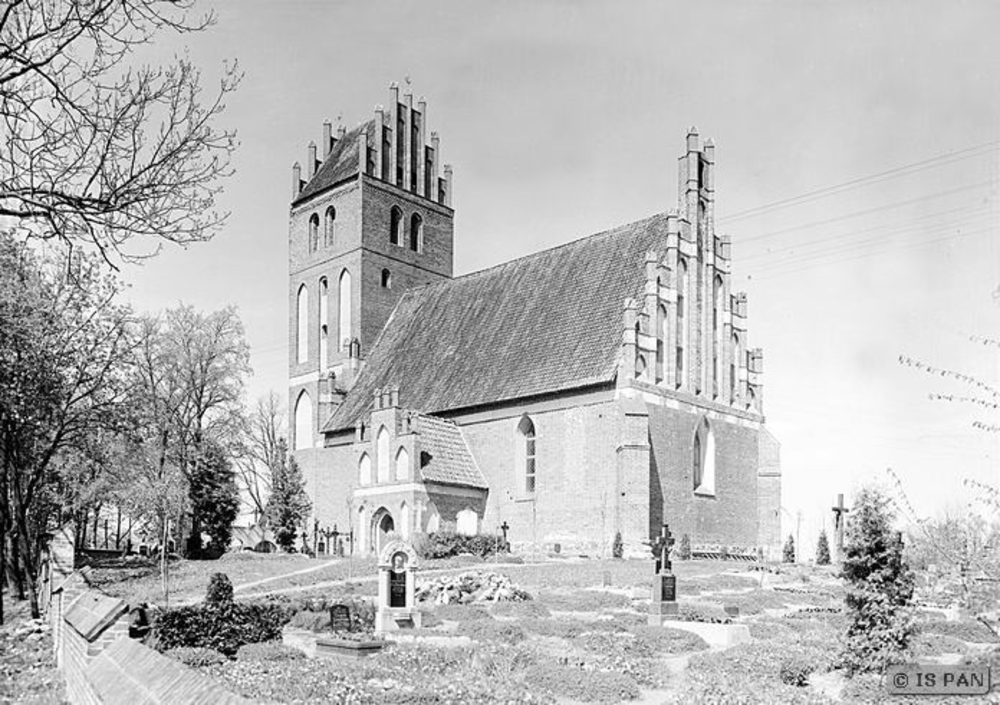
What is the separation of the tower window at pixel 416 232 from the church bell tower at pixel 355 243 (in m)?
0.05

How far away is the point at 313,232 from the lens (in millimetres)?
55250

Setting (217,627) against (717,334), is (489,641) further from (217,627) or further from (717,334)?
(717,334)

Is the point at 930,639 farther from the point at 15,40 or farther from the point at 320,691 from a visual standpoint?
the point at 15,40

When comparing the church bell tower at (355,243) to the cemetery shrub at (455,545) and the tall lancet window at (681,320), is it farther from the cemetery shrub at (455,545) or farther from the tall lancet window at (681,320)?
the tall lancet window at (681,320)

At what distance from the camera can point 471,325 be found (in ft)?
157

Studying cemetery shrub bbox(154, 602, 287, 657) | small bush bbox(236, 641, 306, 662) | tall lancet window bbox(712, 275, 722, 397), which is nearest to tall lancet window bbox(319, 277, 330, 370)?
tall lancet window bbox(712, 275, 722, 397)

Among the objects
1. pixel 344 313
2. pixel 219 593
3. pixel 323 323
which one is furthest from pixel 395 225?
pixel 219 593

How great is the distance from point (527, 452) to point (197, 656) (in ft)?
93.9

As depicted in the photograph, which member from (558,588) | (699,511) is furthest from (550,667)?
(699,511)

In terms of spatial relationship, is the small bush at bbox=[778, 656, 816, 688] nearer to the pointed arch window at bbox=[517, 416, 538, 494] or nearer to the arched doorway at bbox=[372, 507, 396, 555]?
the pointed arch window at bbox=[517, 416, 538, 494]

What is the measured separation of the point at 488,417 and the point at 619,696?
31259 millimetres

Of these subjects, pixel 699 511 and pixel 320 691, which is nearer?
pixel 320 691

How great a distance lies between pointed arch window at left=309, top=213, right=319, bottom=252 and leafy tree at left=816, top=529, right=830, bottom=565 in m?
29.9

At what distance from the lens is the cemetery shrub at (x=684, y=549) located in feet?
126
